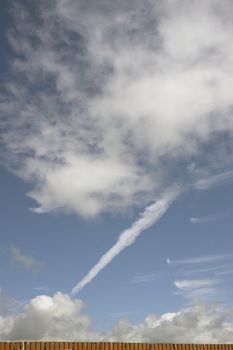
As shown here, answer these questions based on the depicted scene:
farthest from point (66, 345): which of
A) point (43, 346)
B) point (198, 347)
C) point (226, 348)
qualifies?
point (226, 348)

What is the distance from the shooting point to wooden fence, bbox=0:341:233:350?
22.0m

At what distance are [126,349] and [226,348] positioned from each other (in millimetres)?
6599

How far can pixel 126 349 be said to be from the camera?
79.2 feet

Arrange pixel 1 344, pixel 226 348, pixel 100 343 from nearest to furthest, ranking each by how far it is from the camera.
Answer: pixel 1 344, pixel 100 343, pixel 226 348

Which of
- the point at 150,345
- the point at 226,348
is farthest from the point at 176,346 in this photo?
the point at 226,348

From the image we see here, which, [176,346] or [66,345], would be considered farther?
[176,346]

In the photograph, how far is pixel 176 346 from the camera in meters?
25.2

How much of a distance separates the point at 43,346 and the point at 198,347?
9.01 m

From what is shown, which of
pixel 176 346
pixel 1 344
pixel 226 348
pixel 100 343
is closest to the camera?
pixel 1 344

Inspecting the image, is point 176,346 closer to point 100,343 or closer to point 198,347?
point 198,347

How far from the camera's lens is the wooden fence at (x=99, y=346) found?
2203 centimetres

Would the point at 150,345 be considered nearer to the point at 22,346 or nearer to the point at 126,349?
the point at 126,349

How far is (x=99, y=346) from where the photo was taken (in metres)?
23.6

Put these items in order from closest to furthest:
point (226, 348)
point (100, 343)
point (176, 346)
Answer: point (100, 343), point (176, 346), point (226, 348)
